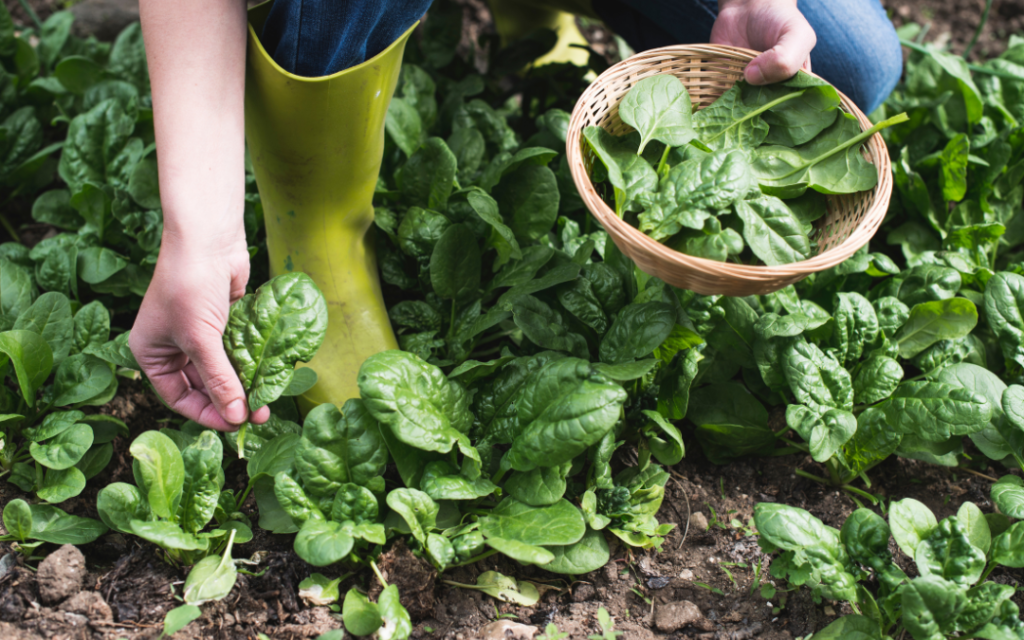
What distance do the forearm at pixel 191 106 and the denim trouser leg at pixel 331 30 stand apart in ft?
0.40

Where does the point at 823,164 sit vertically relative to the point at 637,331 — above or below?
above

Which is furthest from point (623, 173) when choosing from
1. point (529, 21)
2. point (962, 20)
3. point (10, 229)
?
point (962, 20)

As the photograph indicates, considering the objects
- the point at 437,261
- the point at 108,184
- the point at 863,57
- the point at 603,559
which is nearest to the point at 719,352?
the point at 603,559

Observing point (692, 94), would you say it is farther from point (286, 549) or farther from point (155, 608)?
point (155, 608)

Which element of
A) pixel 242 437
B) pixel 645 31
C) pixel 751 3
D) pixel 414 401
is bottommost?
pixel 242 437

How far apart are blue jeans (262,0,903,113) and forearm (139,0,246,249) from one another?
0.45 feet

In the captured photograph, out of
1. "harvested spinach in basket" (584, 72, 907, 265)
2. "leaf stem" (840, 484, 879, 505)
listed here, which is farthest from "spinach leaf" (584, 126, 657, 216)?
"leaf stem" (840, 484, 879, 505)

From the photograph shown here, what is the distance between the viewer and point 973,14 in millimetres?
2830

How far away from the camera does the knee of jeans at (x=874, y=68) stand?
173 cm

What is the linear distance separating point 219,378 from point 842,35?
159 centimetres

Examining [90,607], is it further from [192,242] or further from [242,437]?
[192,242]

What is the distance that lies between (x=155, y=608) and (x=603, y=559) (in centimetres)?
73

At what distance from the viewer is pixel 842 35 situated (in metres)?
1.70

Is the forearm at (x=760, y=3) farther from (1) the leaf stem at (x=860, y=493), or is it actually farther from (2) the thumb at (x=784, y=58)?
(1) the leaf stem at (x=860, y=493)
